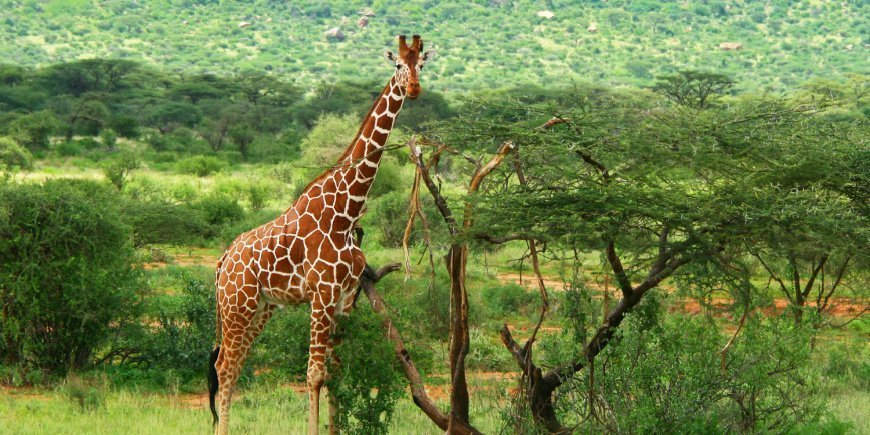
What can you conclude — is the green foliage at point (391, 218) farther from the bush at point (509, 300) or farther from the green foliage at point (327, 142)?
the green foliage at point (327, 142)

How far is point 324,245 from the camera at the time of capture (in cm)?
613

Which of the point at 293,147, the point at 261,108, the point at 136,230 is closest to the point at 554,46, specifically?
the point at 261,108

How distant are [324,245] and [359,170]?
47 centimetres

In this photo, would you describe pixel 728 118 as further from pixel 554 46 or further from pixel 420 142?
pixel 554 46

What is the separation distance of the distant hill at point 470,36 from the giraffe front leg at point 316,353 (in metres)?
69.4

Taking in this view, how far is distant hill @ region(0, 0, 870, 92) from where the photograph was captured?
8094 cm

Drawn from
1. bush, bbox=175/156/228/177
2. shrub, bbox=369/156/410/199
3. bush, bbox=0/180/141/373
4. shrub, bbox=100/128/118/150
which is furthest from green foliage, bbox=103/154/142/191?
bush, bbox=0/180/141/373

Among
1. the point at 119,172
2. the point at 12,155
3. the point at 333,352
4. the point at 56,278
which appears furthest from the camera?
the point at 12,155

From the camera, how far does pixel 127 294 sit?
380 inches

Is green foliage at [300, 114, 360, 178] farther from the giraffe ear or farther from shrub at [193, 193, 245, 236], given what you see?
the giraffe ear

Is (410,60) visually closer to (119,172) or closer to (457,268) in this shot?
(457,268)

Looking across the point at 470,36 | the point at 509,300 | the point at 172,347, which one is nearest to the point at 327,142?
the point at 509,300

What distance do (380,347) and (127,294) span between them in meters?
4.09

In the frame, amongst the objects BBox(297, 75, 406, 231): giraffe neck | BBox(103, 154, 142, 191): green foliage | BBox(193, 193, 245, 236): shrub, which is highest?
BBox(297, 75, 406, 231): giraffe neck
